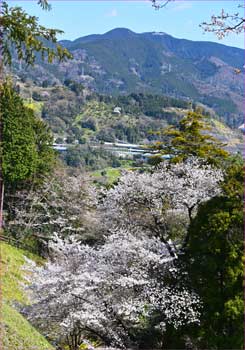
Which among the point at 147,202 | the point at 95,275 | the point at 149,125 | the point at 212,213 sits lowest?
the point at 149,125

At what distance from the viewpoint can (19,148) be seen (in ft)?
80.1

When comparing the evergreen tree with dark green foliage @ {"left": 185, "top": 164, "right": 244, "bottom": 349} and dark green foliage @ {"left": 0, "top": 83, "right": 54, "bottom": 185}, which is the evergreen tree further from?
dark green foliage @ {"left": 185, "top": 164, "right": 244, "bottom": 349}

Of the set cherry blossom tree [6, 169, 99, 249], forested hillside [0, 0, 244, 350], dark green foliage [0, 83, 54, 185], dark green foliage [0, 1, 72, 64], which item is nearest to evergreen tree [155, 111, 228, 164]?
forested hillside [0, 0, 244, 350]

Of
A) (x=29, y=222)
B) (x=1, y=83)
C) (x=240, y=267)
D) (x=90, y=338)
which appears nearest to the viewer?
(x=1, y=83)

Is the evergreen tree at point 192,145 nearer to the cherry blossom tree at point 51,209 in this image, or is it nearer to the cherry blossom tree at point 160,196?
the cherry blossom tree at point 160,196

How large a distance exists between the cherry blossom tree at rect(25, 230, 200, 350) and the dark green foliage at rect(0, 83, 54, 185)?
13488 millimetres

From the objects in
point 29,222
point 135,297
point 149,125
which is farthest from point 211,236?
point 149,125

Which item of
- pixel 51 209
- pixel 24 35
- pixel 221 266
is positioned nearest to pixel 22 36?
pixel 24 35

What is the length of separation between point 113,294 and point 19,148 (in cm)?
1509

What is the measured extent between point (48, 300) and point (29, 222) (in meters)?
14.5

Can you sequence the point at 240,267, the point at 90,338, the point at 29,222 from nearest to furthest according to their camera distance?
the point at 240,267 < the point at 90,338 < the point at 29,222

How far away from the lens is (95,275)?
10.7 meters

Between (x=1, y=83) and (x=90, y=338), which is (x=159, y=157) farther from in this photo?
(x=1, y=83)

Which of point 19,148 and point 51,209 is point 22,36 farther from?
point 51,209
